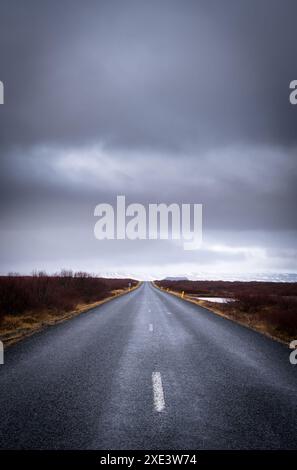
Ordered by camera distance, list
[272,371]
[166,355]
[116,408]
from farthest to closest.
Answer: [166,355] < [272,371] < [116,408]

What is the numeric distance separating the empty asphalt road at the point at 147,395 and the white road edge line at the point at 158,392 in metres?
0.02

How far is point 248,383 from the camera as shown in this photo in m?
6.80

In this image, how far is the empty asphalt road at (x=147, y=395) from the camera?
431cm

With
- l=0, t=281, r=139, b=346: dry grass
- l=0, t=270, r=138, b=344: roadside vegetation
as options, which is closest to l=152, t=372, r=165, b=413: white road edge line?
l=0, t=281, r=139, b=346: dry grass

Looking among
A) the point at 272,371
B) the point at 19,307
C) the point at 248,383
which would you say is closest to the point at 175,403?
the point at 248,383

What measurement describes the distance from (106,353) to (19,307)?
32.3ft

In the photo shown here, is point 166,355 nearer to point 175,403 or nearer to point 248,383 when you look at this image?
point 248,383

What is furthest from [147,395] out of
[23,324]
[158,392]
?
[23,324]

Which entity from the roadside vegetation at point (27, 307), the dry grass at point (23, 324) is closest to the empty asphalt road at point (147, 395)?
the dry grass at point (23, 324)

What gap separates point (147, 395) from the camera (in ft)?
19.6

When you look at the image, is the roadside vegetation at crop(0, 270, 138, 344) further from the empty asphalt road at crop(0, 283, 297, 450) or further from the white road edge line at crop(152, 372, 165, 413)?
the white road edge line at crop(152, 372, 165, 413)

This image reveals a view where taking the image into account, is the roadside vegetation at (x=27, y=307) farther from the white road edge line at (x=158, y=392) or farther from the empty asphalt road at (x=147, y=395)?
the white road edge line at (x=158, y=392)

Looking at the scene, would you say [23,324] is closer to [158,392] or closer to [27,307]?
[27,307]

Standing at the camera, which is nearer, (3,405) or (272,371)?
(3,405)
